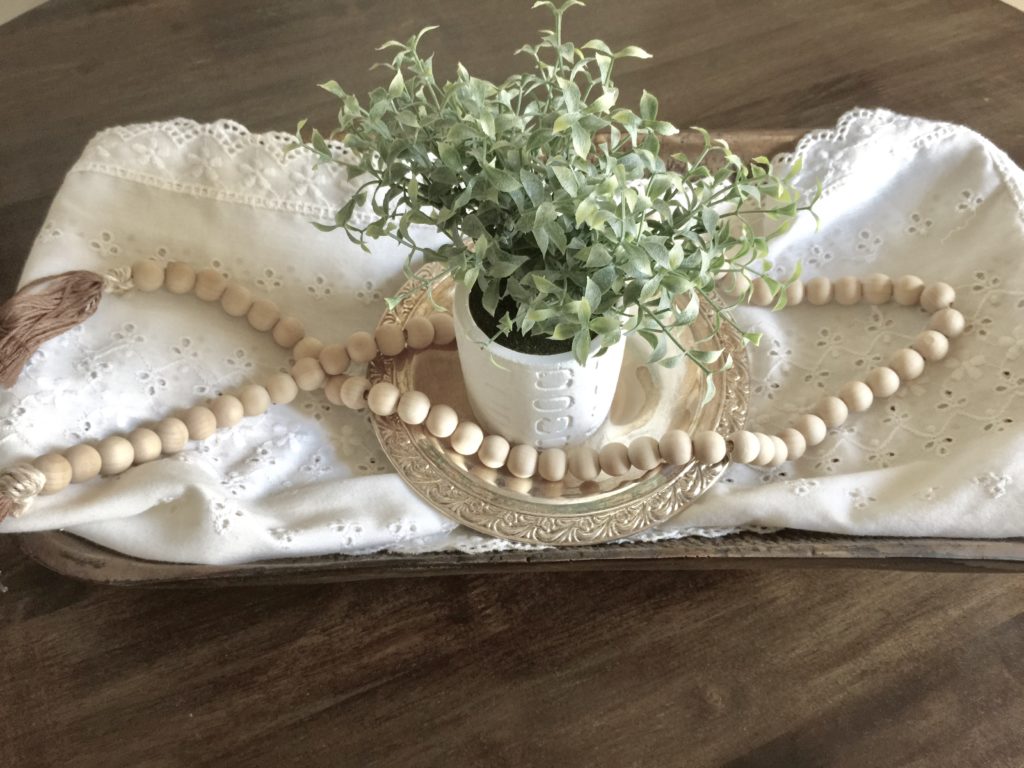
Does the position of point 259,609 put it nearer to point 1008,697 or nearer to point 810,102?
point 1008,697

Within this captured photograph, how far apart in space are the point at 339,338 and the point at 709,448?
302 millimetres

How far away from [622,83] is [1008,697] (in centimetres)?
62

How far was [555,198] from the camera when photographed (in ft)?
1.30

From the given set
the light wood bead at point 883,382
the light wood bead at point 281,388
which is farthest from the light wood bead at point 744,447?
the light wood bead at point 281,388

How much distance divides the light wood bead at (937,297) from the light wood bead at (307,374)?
0.47m

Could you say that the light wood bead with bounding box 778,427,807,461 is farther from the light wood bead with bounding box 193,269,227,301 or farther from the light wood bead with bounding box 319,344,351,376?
the light wood bead with bounding box 193,269,227,301

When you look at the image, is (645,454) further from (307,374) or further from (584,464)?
(307,374)

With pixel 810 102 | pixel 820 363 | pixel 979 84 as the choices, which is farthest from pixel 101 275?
pixel 979 84

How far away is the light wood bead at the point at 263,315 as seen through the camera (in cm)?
65

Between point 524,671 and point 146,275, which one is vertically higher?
point 146,275

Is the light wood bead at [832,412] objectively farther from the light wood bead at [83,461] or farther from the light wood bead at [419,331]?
the light wood bead at [83,461]

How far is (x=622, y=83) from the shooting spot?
839 mm

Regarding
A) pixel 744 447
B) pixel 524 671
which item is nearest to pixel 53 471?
pixel 524 671

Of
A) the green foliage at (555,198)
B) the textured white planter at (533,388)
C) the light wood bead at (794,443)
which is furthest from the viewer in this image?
the light wood bead at (794,443)
